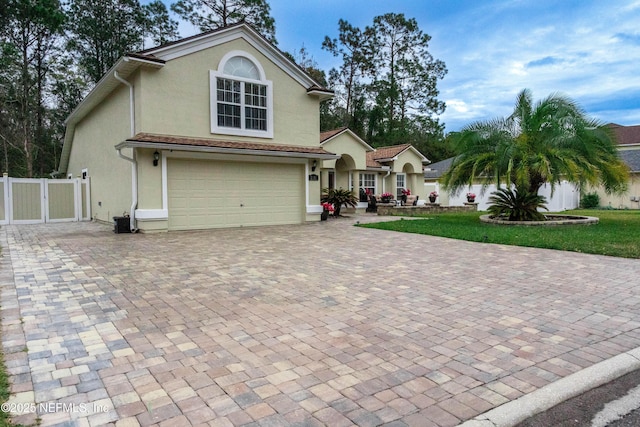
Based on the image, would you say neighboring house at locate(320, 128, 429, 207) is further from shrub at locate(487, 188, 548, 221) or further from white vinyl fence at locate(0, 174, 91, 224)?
white vinyl fence at locate(0, 174, 91, 224)

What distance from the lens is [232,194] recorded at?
14219mm

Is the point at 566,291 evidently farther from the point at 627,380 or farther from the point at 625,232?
the point at 625,232

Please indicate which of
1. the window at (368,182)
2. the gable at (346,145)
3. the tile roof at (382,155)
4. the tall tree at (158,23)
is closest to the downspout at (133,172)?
the gable at (346,145)

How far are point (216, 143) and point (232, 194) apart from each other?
1892mm

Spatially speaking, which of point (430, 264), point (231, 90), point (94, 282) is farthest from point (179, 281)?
point (231, 90)

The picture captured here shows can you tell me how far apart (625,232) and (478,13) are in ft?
33.7

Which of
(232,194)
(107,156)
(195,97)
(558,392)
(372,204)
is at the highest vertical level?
(195,97)

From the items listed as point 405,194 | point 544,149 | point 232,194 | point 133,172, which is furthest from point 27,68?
point 544,149

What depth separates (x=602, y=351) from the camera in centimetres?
367

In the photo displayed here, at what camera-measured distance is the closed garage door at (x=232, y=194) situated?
43.2 ft

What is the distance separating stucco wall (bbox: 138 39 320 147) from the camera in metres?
12.5

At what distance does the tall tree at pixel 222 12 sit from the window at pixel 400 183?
1473 cm

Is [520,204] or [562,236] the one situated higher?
[520,204]

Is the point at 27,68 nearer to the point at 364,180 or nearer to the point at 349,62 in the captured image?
the point at 364,180
